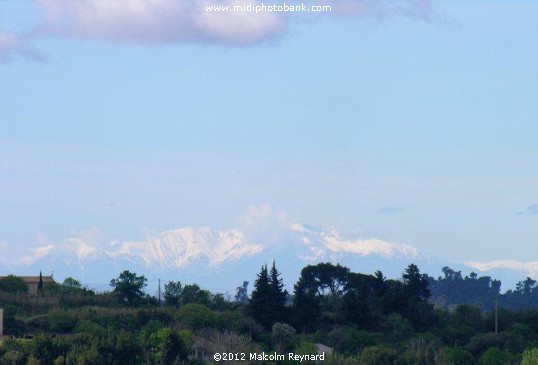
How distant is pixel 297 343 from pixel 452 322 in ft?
51.2

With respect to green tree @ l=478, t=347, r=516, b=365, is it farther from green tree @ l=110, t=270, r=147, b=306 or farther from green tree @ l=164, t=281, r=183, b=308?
green tree @ l=110, t=270, r=147, b=306

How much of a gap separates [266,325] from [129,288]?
1375 centimetres

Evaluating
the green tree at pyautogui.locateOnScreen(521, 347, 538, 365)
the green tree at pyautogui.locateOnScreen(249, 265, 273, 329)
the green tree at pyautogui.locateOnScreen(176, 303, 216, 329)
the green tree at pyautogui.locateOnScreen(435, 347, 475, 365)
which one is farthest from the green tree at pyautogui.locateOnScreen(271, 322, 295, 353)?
the green tree at pyautogui.locateOnScreen(521, 347, 538, 365)

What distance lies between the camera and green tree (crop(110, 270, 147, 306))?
8100 cm

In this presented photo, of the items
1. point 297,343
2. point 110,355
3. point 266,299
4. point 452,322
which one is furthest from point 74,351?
point 452,322

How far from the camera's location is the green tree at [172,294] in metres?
81.3

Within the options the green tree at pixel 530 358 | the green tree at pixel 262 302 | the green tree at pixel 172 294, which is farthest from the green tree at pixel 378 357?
the green tree at pixel 172 294

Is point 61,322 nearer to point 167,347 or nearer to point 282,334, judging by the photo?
point 282,334

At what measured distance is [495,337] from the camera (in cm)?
6706

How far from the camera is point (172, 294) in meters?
86.2

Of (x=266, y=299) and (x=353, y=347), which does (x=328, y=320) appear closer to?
(x=266, y=299)

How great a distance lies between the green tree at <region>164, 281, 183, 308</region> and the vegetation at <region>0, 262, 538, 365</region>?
9 cm

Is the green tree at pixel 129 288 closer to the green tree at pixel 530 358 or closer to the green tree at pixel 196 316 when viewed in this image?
the green tree at pixel 196 316

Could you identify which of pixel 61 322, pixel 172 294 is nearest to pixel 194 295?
pixel 172 294
